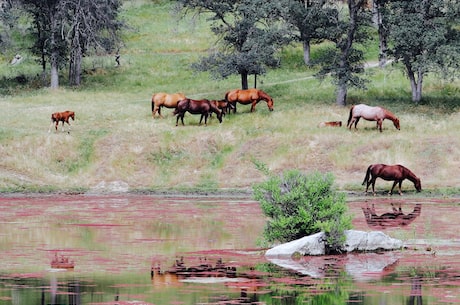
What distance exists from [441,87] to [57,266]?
140 feet

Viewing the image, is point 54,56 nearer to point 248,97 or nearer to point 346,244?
point 248,97

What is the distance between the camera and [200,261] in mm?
21938

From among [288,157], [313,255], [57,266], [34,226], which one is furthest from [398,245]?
[288,157]

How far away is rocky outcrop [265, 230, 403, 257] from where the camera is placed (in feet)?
74.0

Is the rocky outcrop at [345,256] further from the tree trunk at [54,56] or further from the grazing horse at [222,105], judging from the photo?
the tree trunk at [54,56]

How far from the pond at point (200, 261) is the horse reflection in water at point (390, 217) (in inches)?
1.4

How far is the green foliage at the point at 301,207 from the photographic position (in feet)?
75.4

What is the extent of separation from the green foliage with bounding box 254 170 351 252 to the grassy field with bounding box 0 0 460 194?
17616 mm

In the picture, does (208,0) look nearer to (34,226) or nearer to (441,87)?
(441,87)

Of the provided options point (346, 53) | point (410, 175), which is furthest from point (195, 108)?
point (410, 175)

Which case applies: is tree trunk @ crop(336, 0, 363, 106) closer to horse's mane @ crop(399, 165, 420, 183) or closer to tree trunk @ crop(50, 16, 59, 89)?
horse's mane @ crop(399, 165, 420, 183)

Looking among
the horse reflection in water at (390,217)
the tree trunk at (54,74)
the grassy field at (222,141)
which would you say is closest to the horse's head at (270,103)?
the grassy field at (222,141)

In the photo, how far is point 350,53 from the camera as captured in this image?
2194 inches

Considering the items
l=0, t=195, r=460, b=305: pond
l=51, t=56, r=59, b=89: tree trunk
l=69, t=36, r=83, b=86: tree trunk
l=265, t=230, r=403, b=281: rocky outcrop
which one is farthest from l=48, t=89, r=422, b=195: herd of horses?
l=265, t=230, r=403, b=281: rocky outcrop
